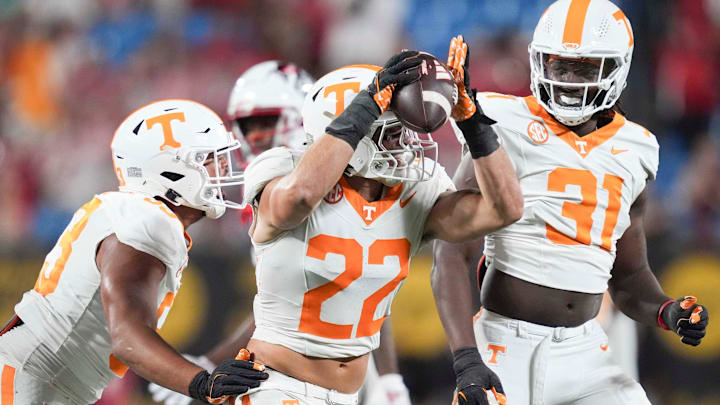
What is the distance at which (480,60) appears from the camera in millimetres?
7316

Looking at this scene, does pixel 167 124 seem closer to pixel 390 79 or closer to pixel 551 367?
pixel 390 79

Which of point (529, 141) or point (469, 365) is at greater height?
point (529, 141)

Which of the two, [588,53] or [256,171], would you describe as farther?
[588,53]

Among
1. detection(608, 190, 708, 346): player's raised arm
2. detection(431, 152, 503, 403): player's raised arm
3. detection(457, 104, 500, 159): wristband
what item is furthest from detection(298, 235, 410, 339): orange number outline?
detection(608, 190, 708, 346): player's raised arm

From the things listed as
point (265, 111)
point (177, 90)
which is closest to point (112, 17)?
point (177, 90)

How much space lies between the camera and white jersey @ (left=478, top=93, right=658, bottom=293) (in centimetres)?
326

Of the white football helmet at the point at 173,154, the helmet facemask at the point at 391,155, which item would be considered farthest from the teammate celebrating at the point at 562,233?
the white football helmet at the point at 173,154

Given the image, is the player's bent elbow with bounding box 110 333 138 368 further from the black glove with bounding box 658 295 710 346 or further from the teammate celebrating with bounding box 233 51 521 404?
the black glove with bounding box 658 295 710 346

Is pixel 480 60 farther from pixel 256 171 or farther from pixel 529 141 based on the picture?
pixel 256 171

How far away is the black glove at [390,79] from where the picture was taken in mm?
2662

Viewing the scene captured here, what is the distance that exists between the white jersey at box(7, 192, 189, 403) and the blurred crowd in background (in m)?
2.27

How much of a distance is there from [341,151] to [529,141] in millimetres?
901

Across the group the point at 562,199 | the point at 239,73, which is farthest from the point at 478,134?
the point at 239,73

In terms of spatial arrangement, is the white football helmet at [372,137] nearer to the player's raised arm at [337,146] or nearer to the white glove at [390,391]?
the player's raised arm at [337,146]
